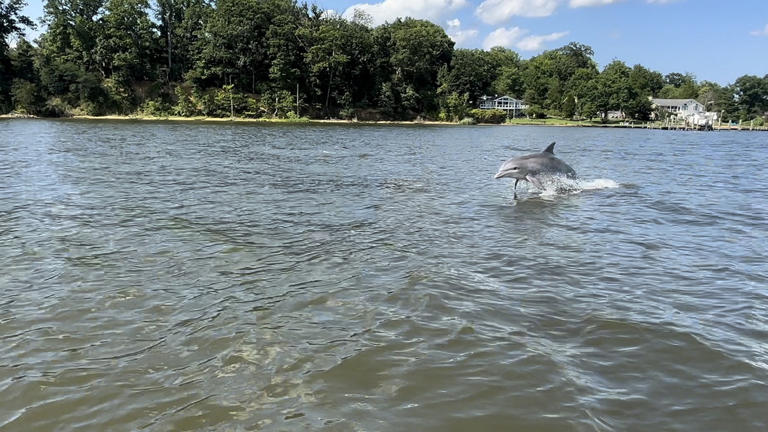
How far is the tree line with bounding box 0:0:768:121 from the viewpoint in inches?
3430

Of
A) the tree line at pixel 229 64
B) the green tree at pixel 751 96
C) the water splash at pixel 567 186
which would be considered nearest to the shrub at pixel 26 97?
the tree line at pixel 229 64

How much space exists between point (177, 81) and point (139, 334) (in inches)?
4172

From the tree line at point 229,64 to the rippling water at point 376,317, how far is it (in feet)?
285

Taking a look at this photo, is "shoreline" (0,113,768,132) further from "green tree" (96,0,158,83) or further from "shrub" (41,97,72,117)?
"green tree" (96,0,158,83)

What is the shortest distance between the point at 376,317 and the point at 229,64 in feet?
332

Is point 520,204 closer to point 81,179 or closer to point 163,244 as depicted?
point 163,244

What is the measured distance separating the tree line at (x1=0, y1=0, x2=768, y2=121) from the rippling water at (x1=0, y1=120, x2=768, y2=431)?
3425 inches

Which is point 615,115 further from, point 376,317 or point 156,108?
point 376,317

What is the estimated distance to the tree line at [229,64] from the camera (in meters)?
87.1

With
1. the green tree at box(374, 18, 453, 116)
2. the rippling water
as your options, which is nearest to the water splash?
the rippling water

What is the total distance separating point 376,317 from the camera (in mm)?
6406

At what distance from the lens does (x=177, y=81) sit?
10081 centimetres

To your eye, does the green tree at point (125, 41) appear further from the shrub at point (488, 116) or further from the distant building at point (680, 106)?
the distant building at point (680, 106)

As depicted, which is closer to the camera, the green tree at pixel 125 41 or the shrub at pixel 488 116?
the green tree at pixel 125 41
